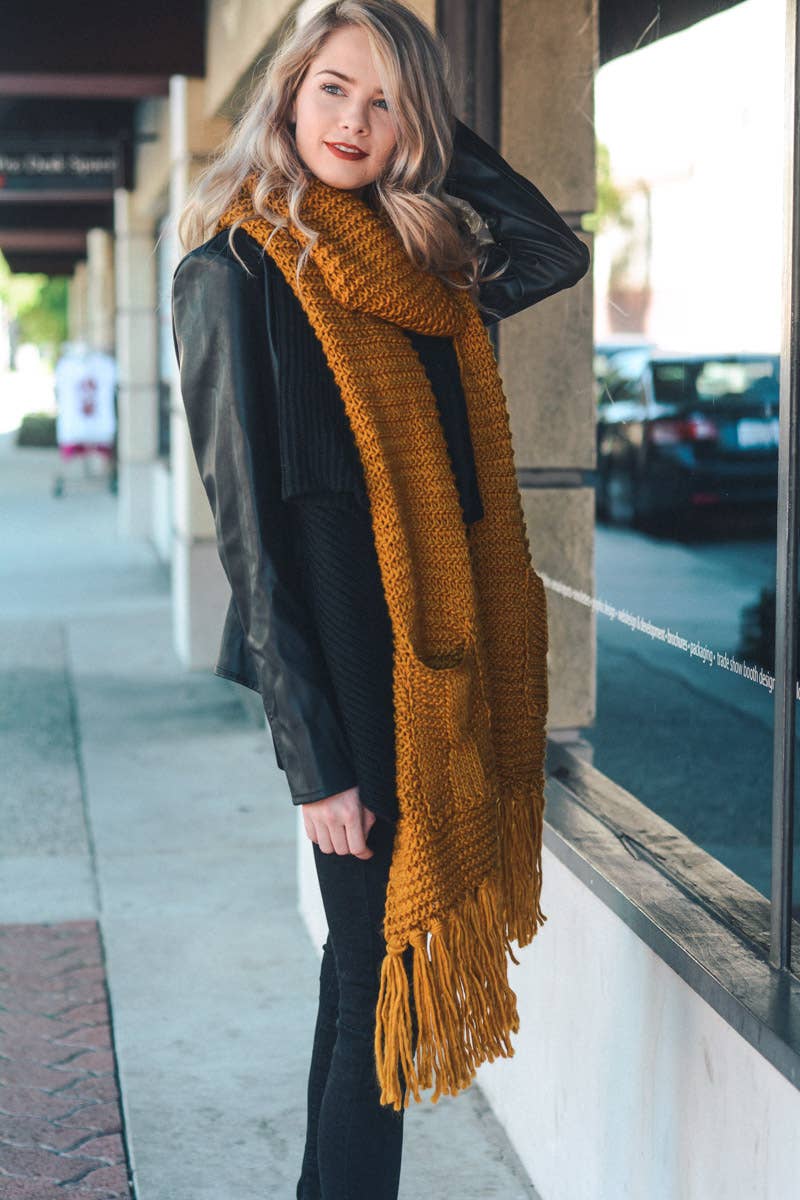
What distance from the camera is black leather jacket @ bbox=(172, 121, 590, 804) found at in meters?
2.24

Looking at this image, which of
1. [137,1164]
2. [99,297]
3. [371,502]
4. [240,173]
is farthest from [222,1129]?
[99,297]

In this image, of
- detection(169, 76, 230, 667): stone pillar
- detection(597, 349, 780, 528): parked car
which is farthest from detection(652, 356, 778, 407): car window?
detection(169, 76, 230, 667): stone pillar

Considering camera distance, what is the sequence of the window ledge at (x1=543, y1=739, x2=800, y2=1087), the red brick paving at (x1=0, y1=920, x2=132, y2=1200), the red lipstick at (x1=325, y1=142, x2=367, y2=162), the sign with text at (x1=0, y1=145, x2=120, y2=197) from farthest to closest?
the sign with text at (x1=0, y1=145, x2=120, y2=197)
the red brick paving at (x1=0, y1=920, x2=132, y2=1200)
the red lipstick at (x1=325, y1=142, x2=367, y2=162)
the window ledge at (x1=543, y1=739, x2=800, y2=1087)

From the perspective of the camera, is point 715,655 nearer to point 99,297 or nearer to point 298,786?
point 298,786

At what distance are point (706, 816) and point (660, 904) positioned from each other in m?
2.86

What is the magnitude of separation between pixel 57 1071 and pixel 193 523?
5546 millimetres

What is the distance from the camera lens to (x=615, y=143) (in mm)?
3758

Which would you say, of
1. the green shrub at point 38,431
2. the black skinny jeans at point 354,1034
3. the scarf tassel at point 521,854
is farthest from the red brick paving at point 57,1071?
the green shrub at point 38,431

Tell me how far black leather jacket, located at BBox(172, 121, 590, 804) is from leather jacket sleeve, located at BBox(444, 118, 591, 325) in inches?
19.7

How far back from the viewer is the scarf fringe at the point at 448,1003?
229 centimetres

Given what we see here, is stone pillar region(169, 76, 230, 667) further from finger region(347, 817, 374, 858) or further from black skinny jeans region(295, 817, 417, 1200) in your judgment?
finger region(347, 817, 374, 858)

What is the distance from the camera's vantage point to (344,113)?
2.31 meters

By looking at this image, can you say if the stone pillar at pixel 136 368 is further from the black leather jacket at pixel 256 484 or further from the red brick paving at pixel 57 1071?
the black leather jacket at pixel 256 484

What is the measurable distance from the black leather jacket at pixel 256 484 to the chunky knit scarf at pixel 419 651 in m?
0.08
